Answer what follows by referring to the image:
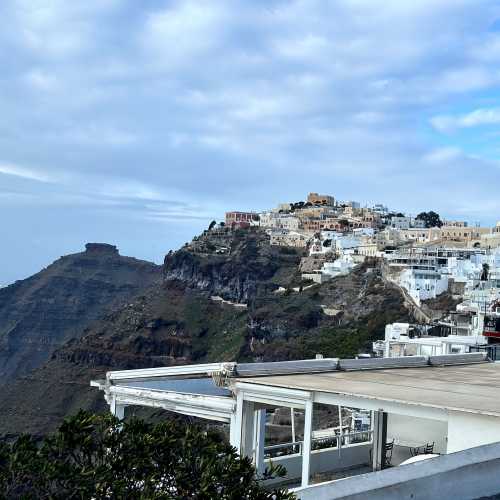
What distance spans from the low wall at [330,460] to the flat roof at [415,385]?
112 centimetres

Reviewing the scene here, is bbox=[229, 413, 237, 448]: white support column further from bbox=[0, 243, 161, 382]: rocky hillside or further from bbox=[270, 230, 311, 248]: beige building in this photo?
bbox=[0, 243, 161, 382]: rocky hillside

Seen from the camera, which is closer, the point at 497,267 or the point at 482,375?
the point at 482,375

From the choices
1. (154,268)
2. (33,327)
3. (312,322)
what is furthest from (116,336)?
(154,268)

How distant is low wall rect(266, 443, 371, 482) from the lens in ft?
32.7

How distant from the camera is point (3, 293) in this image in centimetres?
15438

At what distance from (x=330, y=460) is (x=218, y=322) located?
76.6m

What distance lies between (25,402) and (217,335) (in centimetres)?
2207

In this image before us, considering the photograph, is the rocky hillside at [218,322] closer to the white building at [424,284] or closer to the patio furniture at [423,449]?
the white building at [424,284]

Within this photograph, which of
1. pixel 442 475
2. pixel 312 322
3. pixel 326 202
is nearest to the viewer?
pixel 442 475

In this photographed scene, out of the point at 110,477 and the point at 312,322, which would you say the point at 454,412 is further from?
the point at 312,322

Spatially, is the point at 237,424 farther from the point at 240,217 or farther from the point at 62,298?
the point at 62,298

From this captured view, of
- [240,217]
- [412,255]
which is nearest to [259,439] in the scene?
[412,255]

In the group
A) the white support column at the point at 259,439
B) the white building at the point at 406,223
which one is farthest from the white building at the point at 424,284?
the white support column at the point at 259,439

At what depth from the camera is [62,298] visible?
14700 cm
